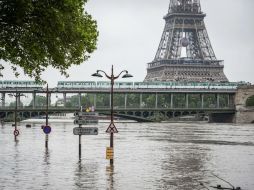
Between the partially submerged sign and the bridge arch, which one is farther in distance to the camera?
the bridge arch

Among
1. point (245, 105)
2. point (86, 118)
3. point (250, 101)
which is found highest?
point (250, 101)

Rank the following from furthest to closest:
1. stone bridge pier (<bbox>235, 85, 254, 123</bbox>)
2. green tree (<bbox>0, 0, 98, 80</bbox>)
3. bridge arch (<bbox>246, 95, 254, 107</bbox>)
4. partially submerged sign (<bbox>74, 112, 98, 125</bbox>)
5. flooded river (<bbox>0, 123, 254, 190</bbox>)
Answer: bridge arch (<bbox>246, 95, 254, 107</bbox>), stone bridge pier (<bbox>235, 85, 254, 123</bbox>), partially submerged sign (<bbox>74, 112, 98, 125</bbox>), flooded river (<bbox>0, 123, 254, 190</bbox>), green tree (<bbox>0, 0, 98, 80</bbox>)

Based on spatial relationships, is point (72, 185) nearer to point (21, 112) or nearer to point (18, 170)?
point (18, 170)

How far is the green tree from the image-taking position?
87.8ft

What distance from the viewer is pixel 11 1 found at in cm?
2639

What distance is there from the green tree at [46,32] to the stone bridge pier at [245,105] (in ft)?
530

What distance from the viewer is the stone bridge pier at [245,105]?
187m

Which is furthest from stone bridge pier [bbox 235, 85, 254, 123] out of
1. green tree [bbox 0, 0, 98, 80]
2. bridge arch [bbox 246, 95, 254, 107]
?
green tree [bbox 0, 0, 98, 80]

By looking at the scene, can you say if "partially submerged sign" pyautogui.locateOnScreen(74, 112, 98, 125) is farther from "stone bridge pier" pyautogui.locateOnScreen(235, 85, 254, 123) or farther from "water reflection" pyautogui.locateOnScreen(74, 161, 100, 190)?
"stone bridge pier" pyautogui.locateOnScreen(235, 85, 254, 123)

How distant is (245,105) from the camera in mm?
192750

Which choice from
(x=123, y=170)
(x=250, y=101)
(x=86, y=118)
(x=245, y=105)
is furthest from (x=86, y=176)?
(x=250, y=101)

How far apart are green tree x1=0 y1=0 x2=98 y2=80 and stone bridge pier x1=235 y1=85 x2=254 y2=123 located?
6359 inches

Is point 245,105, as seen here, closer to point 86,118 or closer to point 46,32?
point 86,118

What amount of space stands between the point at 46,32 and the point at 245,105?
170 m
